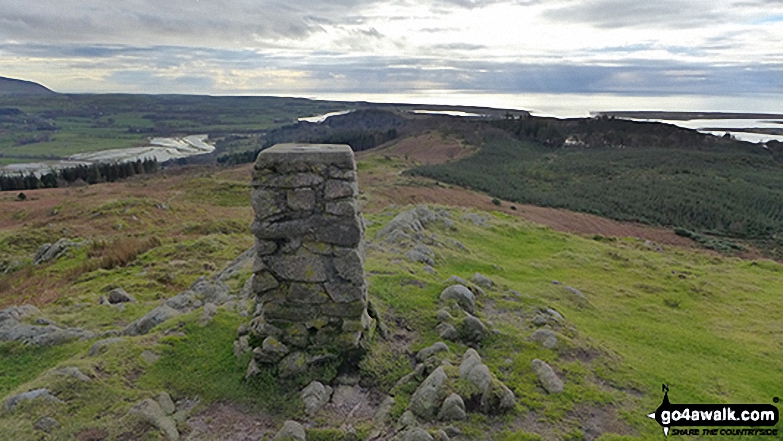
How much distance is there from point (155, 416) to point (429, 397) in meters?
3.80

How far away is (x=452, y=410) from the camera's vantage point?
6762mm

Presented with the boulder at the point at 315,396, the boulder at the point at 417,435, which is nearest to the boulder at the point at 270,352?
the boulder at the point at 315,396

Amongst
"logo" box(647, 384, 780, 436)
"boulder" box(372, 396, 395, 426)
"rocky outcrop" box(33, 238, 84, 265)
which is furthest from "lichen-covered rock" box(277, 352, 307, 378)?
"rocky outcrop" box(33, 238, 84, 265)

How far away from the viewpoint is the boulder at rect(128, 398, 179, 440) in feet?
21.3

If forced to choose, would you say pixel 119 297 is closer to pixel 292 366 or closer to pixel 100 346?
pixel 100 346

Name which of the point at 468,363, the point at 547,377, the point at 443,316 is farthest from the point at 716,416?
the point at 443,316

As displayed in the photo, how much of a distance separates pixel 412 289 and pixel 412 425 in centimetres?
466

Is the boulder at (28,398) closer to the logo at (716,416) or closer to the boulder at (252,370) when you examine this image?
the boulder at (252,370)

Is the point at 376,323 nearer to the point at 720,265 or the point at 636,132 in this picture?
the point at 720,265

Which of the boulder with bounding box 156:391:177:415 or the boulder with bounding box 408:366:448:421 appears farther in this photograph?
the boulder with bounding box 156:391:177:415

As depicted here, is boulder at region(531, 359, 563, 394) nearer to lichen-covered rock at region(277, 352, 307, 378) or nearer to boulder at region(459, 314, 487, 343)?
boulder at region(459, 314, 487, 343)

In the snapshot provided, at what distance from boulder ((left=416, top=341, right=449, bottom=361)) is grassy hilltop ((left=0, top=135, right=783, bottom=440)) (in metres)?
0.21

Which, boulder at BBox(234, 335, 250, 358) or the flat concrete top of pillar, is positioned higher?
the flat concrete top of pillar

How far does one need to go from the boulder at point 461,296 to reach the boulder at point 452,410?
3569mm
